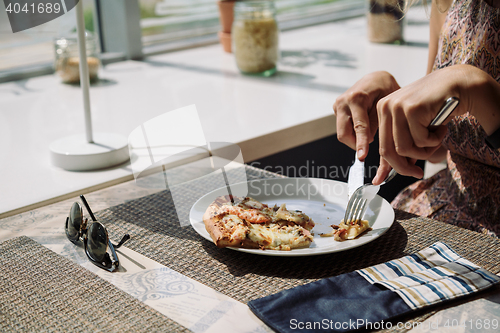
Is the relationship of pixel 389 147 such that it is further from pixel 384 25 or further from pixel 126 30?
pixel 384 25

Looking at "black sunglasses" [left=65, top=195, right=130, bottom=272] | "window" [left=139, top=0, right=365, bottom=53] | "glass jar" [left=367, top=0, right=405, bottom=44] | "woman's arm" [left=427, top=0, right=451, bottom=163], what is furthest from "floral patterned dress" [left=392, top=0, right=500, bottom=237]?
"window" [left=139, top=0, right=365, bottom=53]

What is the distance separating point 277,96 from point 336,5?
67.4 inches

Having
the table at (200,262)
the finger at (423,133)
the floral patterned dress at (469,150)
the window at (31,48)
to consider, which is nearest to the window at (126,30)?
the window at (31,48)

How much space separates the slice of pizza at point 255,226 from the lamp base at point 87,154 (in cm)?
37

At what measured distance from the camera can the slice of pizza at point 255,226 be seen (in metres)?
0.63

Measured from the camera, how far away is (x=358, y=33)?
2527mm

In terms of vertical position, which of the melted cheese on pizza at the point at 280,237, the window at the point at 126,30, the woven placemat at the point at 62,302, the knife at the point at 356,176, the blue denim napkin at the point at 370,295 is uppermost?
the window at the point at 126,30

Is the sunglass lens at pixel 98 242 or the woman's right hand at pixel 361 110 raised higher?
the woman's right hand at pixel 361 110

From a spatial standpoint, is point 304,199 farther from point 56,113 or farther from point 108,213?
point 56,113

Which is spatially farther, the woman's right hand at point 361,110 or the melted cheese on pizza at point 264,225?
the woman's right hand at point 361,110

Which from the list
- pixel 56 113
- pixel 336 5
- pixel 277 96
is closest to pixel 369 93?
pixel 277 96

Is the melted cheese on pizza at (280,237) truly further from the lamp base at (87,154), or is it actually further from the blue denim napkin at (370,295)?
the lamp base at (87,154)

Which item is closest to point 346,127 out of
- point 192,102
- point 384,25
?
point 192,102

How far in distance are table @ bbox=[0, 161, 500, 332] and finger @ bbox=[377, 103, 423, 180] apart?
0.32ft
